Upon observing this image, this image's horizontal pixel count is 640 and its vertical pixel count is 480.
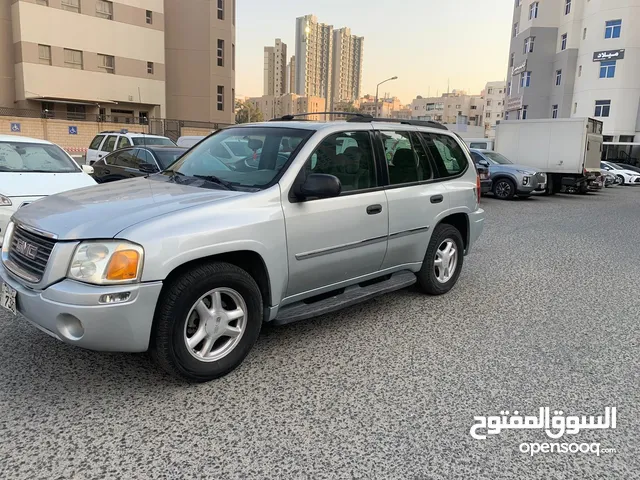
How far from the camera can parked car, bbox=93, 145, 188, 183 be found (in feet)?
32.0

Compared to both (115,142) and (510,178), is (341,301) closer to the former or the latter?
(115,142)

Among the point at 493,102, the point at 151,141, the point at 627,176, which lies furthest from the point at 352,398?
the point at 493,102

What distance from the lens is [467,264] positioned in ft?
23.1

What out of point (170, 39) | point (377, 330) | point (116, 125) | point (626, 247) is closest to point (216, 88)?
point (170, 39)

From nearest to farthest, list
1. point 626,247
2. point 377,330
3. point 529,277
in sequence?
point 377,330, point 529,277, point 626,247

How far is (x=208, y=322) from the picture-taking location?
3340 millimetres

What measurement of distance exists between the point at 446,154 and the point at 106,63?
40.6m

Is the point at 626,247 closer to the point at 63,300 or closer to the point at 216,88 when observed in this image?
the point at 63,300

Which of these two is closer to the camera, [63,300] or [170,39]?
[63,300]

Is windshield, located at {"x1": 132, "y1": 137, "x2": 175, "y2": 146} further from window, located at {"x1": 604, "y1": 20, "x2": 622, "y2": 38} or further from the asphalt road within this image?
window, located at {"x1": 604, "y1": 20, "x2": 622, "y2": 38}

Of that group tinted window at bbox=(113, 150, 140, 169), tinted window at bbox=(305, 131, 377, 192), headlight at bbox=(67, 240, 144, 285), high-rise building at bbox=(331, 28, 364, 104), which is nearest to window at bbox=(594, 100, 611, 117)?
tinted window at bbox=(113, 150, 140, 169)

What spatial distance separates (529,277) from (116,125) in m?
37.1

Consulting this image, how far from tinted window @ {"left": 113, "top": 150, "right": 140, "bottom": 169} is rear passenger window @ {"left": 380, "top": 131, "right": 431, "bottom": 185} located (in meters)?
6.74

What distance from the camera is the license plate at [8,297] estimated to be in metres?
3.24
